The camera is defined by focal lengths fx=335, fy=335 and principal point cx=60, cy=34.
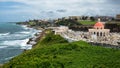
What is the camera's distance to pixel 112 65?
24.4 m

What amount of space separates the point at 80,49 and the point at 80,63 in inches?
294

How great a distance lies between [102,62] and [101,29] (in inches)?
2313

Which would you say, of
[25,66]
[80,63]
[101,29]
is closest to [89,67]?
[80,63]

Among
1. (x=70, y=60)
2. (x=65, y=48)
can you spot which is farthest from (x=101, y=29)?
(x=70, y=60)

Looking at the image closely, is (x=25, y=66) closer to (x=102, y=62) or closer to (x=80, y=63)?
(x=80, y=63)

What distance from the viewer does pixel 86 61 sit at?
87.6 feet

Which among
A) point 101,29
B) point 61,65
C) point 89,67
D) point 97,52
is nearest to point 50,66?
point 61,65

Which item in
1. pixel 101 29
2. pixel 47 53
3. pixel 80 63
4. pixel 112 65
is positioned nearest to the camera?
pixel 112 65

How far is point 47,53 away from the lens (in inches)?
1257

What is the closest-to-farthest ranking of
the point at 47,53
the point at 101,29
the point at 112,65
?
the point at 112,65 → the point at 47,53 → the point at 101,29

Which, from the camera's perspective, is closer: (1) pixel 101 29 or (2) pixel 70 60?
(2) pixel 70 60

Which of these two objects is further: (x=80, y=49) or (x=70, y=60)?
(x=80, y=49)

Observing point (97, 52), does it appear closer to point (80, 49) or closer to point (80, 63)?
Result: point (80, 49)

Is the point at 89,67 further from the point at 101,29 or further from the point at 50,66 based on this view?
the point at 101,29
